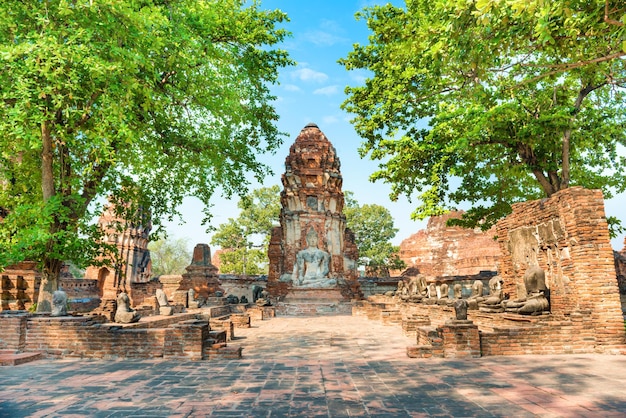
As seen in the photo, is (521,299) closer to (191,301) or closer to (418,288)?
(418,288)

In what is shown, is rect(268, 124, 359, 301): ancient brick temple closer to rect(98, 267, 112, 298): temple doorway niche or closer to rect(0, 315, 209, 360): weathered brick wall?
rect(0, 315, 209, 360): weathered brick wall

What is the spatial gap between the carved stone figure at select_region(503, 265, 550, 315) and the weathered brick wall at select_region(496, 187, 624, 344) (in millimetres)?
233

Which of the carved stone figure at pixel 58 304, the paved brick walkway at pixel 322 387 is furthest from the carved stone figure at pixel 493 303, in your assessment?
the carved stone figure at pixel 58 304

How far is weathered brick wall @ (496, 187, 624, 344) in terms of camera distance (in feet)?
25.5

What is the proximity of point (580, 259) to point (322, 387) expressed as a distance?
20.7 ft

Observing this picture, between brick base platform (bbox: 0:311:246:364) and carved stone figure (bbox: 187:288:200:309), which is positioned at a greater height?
brick base platform (bbox: 0:311:246:364)

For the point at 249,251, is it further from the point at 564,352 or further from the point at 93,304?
the point at 564,352

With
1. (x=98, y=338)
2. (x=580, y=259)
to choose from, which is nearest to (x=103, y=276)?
(x=98, y=338)

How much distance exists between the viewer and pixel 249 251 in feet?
119

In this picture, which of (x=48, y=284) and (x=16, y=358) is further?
(x=48, y=284)

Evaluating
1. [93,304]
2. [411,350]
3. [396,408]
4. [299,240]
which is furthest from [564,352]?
[93,304]

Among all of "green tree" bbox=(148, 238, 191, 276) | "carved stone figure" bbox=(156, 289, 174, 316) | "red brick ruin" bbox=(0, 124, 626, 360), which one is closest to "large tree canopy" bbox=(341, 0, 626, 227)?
"red brick ruin" bbox=(0, 124, 626, 360)

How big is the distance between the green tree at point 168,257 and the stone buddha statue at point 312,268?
114 ft

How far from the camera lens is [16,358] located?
6891 mm
